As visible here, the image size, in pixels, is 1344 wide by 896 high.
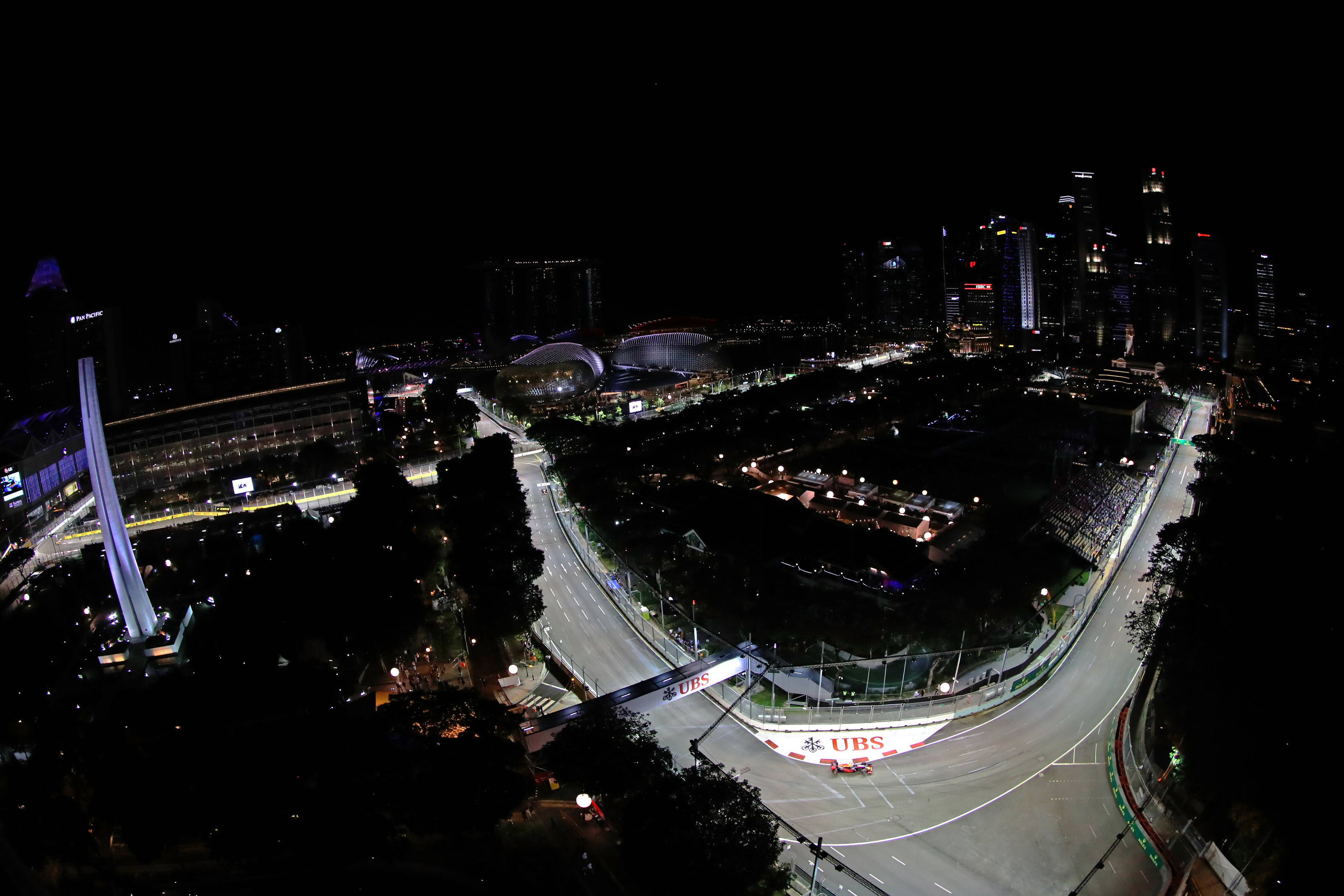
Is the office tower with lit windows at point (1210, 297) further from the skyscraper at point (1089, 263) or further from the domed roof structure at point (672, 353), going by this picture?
the domed roof structure at point (672, 353)

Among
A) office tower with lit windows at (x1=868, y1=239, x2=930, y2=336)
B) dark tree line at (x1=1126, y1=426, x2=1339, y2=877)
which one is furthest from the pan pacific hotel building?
office tower with lit windows at (x1=868, y1=239, x2=930, y2=336)

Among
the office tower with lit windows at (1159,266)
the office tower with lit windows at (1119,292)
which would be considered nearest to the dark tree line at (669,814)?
the office tower with lit windows at (1159,266)

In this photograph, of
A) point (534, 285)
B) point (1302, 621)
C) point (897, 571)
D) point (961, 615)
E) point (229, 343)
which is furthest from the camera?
point (534, 285)

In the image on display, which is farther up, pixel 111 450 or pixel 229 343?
pixel 229 343

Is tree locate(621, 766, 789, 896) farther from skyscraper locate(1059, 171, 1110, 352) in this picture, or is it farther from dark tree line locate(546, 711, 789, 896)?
skyscraper locate(1059, 171, 1110, 352)

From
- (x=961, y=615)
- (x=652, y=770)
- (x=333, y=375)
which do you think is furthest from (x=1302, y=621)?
(x=333, y=375)

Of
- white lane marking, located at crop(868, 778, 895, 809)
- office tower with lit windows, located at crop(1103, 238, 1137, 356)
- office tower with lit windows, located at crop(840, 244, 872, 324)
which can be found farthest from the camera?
office tower with lit windows, located at crop(840, 244, 872, 324)

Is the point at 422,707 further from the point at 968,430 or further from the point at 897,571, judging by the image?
the point at 968,430
